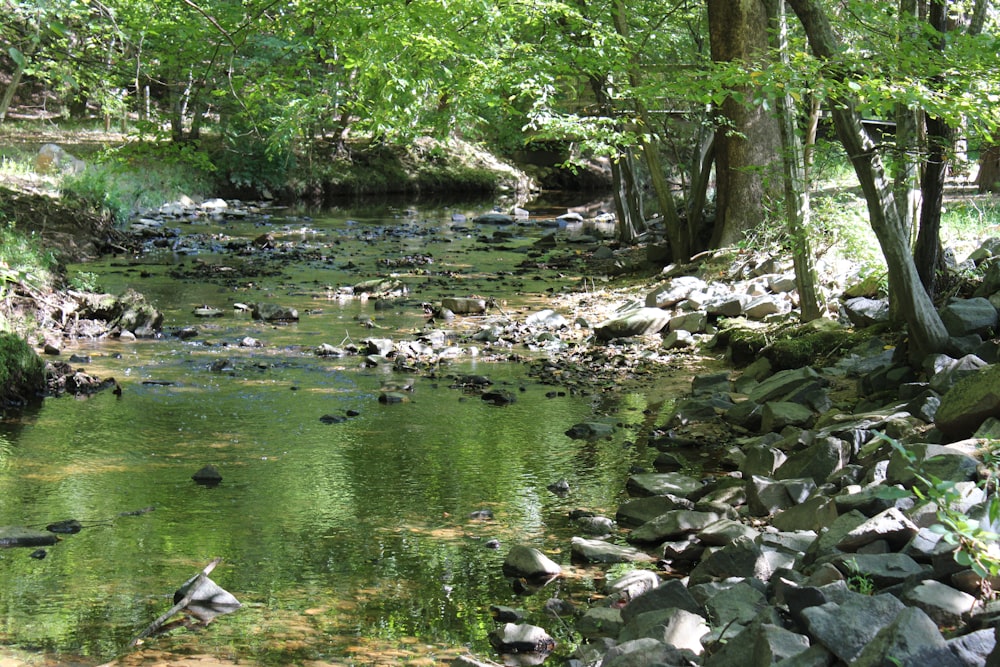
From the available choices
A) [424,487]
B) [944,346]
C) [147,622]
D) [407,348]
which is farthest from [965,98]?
[407,348]

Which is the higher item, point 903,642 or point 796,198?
point 796,198

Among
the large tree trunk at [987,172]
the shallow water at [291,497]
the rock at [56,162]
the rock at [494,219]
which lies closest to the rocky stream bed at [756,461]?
the shallow water at [291,497]

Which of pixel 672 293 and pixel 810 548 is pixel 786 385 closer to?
pixel 810 548

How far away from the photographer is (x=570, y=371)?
395 inches

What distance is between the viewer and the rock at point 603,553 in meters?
5.29

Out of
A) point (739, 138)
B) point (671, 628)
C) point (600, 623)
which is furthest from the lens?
point (739, 138)

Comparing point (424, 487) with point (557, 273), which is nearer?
point (424, 487)

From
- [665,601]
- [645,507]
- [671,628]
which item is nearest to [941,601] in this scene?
[671,628]

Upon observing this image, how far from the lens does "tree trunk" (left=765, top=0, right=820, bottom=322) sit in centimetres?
895

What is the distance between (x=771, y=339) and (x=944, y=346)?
2.48 metres

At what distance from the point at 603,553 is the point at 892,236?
3672 millimetres

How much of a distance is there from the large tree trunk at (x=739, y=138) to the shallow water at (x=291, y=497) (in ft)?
16.9

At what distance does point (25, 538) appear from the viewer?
17.7ft

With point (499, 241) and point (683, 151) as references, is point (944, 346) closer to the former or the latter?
point (499, 241)
